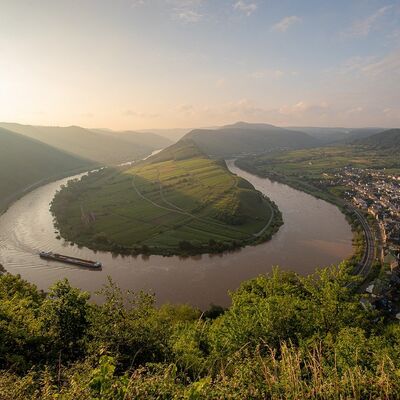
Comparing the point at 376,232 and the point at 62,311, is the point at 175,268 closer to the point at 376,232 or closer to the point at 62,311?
the point at 62,311

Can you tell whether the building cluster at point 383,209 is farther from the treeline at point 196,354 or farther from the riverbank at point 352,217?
the treeline at point 196,354

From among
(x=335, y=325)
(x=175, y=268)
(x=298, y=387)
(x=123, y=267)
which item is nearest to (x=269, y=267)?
(x=175, y=268)

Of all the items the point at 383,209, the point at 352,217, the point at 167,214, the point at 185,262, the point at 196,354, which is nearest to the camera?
the point at 196,354

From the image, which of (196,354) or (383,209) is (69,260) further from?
(383,209)

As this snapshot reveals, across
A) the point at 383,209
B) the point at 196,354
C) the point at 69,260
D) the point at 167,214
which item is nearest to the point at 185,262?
the point at 69,260

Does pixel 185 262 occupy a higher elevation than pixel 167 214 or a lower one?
lower

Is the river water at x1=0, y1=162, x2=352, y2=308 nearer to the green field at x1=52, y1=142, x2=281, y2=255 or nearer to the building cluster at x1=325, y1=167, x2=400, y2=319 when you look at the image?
the green field at x1=52, y1=142, x2=281, y2=255

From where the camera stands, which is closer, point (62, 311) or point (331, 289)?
point (62, 311)

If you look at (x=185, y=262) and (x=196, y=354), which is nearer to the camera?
(x=196, y=354)
